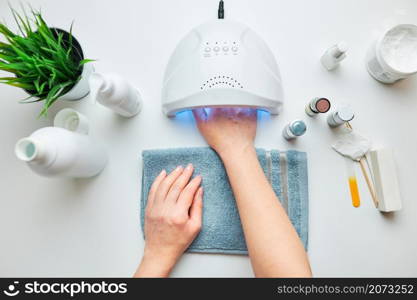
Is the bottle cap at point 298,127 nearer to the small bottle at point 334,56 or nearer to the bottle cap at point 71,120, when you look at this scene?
the small bottle at point 334,56

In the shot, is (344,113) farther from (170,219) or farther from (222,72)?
(170,219)

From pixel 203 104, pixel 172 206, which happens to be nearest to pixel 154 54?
pixel 203 104

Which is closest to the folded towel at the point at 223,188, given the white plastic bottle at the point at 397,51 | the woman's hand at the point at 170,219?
the woman's hand at the point at 170,219

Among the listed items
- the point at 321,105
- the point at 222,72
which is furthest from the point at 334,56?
the point at 222,72

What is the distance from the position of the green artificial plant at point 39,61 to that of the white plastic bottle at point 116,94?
65 mm

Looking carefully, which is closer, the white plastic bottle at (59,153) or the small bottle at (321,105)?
the white plastic bottle at (59,153)

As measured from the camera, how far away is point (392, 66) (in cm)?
55

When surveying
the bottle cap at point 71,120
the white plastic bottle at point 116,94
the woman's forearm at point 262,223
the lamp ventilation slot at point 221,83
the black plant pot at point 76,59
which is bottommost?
the woman's forearm at point 262,223

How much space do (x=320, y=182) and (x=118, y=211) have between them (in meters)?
0.43

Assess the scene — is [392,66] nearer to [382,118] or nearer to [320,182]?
[382,118]

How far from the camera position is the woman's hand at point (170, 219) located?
21.0 inches

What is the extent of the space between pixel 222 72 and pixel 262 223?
283mm

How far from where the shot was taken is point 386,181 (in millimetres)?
554

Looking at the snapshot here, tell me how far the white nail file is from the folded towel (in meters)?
0.15
